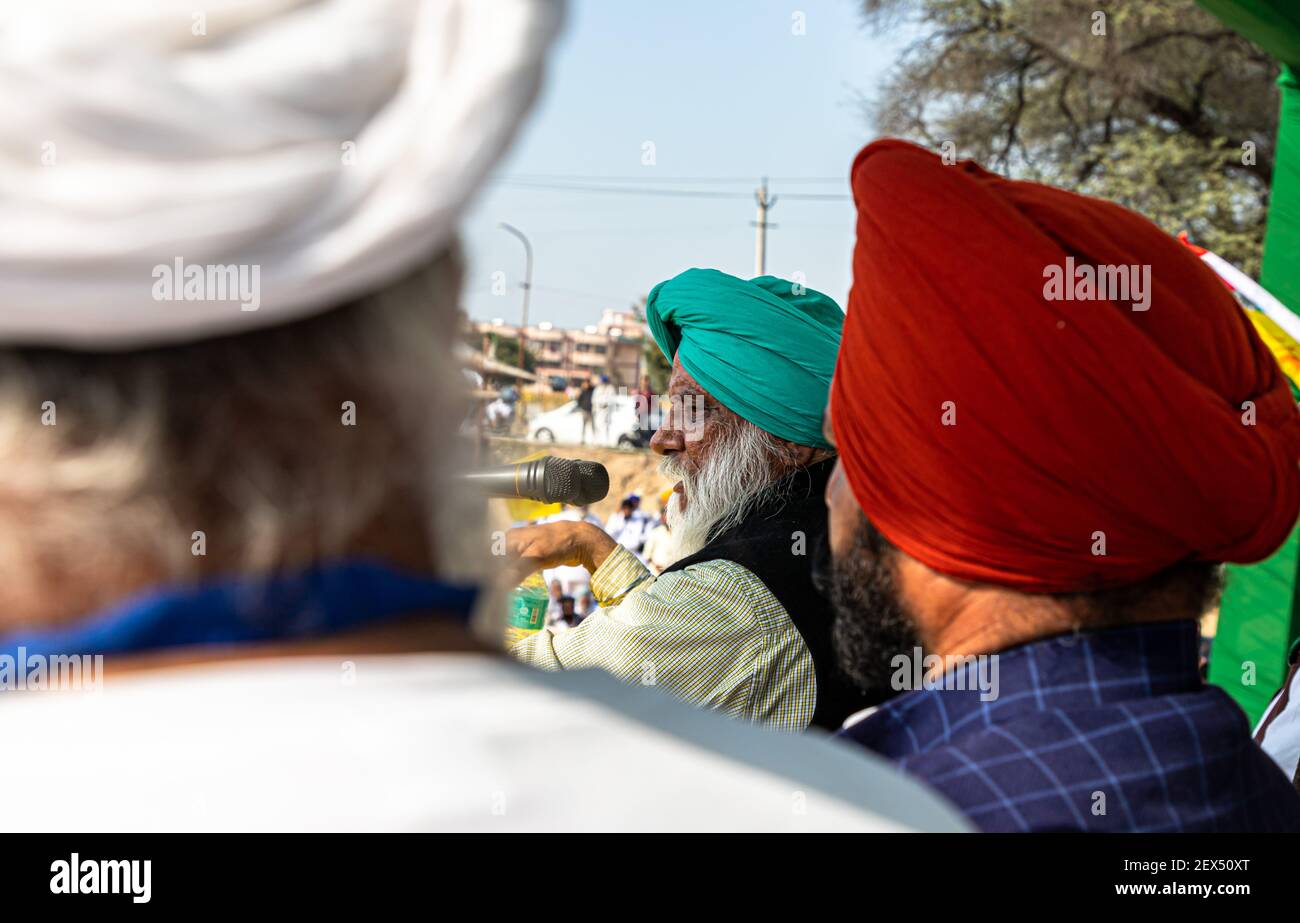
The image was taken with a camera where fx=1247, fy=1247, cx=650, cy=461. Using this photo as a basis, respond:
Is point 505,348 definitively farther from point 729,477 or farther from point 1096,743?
point 1096,743

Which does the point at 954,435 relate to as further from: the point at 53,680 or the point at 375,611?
the point at 53,680

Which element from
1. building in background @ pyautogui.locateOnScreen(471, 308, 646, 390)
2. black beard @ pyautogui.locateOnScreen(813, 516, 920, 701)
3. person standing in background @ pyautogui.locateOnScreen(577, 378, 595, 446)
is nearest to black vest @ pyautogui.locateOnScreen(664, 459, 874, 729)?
black beard @ pyautogui.locateOnScreen(813, 516, 920, 701)

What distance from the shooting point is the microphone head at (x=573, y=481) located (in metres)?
2.71

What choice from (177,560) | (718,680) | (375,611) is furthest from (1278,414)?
(177,560)

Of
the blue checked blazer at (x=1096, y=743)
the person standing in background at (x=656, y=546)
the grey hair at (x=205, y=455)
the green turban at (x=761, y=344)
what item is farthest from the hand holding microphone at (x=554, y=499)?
the person standing in background at (x=656, y=546)

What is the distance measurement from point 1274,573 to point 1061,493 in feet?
12.4

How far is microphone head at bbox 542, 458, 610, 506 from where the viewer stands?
2.71 meters

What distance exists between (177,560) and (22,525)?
11cm

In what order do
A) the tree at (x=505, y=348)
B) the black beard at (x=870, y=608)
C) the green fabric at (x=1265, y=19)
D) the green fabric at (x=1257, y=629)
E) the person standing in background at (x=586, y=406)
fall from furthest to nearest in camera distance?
the person standing in background at (x=586, y=406)
the green fabric at (x=1257, y=629)
the green fabric at (x=1265, y=19)
the tree at (x=505, y=348)
the black beard at (x=870, y=608)

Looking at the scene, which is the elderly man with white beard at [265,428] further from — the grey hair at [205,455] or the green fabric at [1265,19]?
the green fabric at [1265,19]

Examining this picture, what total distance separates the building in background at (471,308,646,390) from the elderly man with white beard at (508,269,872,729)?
2026 centimetres

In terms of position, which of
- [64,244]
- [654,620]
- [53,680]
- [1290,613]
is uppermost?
[64,244]
